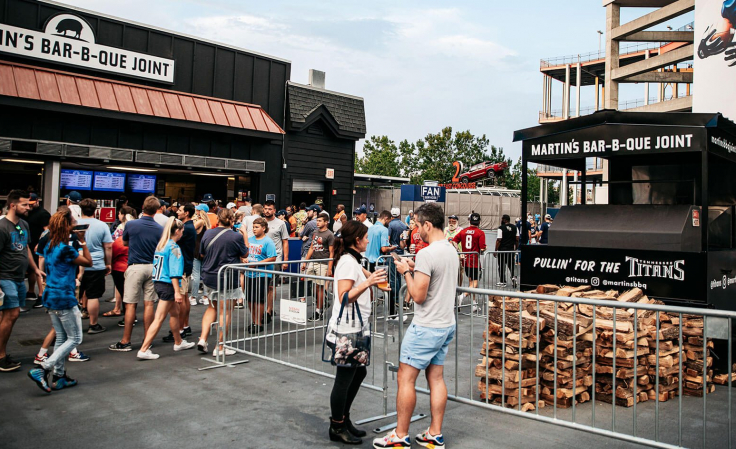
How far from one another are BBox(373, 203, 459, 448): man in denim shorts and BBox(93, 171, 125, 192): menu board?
16502 millimetres

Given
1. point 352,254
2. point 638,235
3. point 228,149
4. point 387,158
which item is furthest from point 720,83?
point 387,158

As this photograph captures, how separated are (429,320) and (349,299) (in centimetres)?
68

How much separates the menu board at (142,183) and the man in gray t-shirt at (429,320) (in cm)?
1687

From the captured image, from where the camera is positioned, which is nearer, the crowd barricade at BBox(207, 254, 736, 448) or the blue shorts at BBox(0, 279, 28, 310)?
the crowd barricade at BBox(207, 254, 736, 448)

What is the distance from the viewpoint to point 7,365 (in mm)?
6434

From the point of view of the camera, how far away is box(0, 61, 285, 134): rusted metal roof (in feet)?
49.8

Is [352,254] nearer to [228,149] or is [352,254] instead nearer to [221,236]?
[221,236]

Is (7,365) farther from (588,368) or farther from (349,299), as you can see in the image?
(588,368)

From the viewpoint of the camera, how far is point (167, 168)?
19391 mm

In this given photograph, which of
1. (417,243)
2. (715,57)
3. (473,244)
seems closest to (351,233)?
(417,243)

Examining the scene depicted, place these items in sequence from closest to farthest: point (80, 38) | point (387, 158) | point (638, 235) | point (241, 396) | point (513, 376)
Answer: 1. point (513, 376)
2. point (241, 396)
3. point (638, 235)
4. point (80, 38)
5. point (387, 158)

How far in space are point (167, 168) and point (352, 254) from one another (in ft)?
54.4

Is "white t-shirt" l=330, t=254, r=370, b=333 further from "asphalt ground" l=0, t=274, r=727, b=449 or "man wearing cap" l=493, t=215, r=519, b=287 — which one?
"man wearing cap" l=493, t=215, r=519, b=287

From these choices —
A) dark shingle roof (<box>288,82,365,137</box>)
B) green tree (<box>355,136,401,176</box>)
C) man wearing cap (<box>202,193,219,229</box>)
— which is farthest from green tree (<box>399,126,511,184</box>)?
man wearing cap (<box>202,193,219,229</box>)
